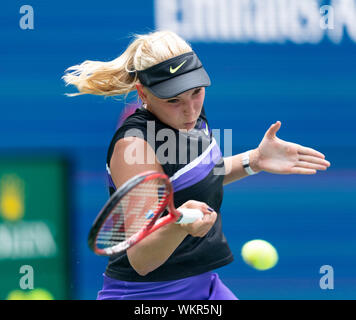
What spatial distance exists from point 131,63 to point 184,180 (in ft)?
1.60

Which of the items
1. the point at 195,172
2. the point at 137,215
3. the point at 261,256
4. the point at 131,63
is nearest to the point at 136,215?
the point at 137,215

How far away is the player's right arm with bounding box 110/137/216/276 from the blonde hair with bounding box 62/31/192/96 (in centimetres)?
31

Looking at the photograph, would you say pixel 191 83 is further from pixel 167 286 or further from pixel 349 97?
pixel 349 97

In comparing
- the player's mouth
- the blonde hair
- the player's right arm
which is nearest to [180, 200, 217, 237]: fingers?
the player's right arm

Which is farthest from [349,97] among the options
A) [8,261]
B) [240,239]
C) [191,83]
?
[8,261]

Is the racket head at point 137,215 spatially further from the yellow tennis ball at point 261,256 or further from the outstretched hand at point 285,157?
the yellow tennis ball at point 261,256

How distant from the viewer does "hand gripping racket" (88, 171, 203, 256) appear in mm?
2119

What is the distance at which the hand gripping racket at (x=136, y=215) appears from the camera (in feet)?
6.95

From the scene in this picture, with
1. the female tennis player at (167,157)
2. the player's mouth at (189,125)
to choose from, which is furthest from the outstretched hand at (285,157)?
the player's mouth at (189,125)

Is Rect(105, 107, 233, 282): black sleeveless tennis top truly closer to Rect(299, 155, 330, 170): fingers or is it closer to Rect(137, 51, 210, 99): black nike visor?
Rect(137, 51, 210, 99): black nike visor

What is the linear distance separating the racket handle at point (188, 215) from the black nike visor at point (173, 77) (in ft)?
1.45

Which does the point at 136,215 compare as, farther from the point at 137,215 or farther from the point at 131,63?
the point at 131,63

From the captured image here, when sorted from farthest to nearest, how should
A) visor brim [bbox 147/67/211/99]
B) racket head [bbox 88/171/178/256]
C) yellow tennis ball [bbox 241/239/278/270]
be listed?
yellow tennis ball [bbox 241/239/278/270] < visor brim [bbox 147/67/211/99] < racket head [bbox 88/171/178/256]

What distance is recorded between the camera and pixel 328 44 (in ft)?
12.8
